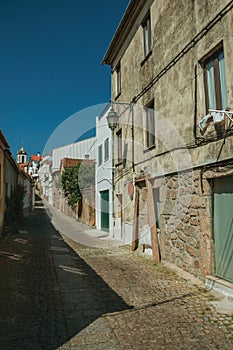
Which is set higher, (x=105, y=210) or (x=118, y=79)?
(x=118, y=79)

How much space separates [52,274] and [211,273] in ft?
12.2

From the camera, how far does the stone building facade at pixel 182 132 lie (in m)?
5.61

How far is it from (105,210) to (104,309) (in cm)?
1141

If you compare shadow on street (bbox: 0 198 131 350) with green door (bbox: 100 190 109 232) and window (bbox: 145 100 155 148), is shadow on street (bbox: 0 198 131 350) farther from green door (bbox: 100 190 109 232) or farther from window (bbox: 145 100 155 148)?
green door (bbox: 100 190 109 232)

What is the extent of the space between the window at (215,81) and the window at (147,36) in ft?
12.8

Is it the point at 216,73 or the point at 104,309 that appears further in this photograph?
the point at 216,73

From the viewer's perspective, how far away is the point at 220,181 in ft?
18.9

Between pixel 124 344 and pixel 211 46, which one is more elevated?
pixel 211 46

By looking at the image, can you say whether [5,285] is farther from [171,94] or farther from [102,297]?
[171,94]

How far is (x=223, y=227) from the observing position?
18.5ft

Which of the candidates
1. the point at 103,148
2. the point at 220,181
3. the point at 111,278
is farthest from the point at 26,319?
the point at 103,148

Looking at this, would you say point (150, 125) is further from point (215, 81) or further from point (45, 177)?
point (45, 177)

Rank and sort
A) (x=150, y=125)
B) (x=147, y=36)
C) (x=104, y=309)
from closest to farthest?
1. (x=104, y=309)
2. (x=150, y=125)
3. (x=147, y=36)

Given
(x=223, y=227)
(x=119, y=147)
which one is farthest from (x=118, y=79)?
(x=223, y=227)
